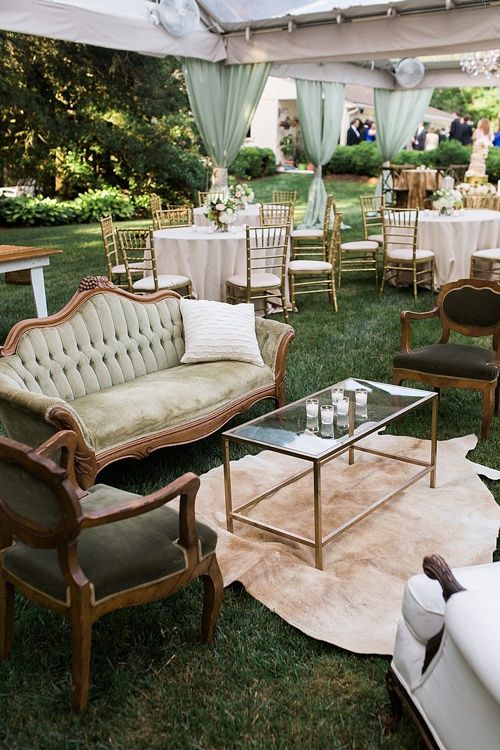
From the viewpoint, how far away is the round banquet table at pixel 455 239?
25.6 ft

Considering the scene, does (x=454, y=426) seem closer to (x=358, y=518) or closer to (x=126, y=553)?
(x=358, y=518)

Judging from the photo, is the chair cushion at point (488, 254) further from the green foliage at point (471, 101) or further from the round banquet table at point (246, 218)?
the green foliage at point (471, 101)

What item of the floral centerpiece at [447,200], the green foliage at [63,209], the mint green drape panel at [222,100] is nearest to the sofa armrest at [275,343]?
the floral centerpiece at [447,200]

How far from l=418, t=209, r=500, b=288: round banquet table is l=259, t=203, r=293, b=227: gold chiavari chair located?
1.47 metres

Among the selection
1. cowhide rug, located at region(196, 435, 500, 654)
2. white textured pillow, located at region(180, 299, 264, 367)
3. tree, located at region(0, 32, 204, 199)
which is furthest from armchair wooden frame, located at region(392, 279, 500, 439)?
tree, located at region(0, 32, 204, 199)

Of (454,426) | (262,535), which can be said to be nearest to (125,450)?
(262,535)

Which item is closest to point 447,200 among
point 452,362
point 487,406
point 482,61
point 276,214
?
point 276,214

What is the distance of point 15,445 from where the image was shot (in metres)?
2.12

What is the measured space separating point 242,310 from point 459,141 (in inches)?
600

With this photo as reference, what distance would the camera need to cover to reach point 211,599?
2.57 meters

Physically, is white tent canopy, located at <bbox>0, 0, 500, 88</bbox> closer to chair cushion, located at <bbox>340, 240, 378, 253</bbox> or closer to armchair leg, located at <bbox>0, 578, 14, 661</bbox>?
chair cushion, located at <bbox>340, 240, 378, 253</bbox>

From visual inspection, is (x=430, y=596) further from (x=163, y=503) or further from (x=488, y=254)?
(x=488, y=254)

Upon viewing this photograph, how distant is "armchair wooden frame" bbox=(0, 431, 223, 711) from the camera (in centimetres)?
210

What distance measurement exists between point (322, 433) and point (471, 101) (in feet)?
86.0
